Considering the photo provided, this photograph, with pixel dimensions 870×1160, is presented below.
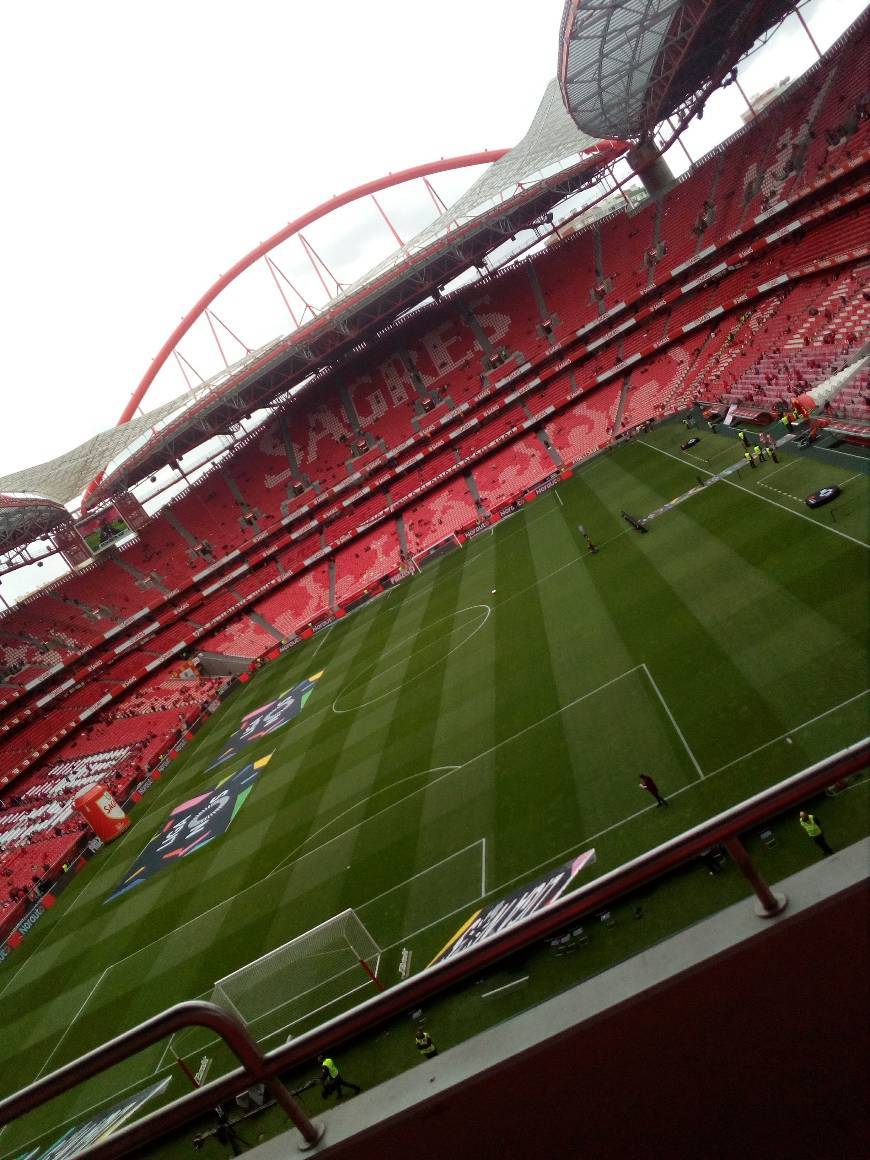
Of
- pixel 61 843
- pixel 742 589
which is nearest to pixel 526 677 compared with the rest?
pixel 742 589

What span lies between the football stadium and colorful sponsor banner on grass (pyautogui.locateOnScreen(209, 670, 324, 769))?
14.6 inches

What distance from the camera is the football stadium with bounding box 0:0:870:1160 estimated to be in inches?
96.0

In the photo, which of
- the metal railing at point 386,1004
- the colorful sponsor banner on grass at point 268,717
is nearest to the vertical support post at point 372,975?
the metal railing at point 386,1004

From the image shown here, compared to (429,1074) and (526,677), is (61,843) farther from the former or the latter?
(429,1074)

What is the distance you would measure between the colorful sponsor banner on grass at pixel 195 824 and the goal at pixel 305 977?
12.1m

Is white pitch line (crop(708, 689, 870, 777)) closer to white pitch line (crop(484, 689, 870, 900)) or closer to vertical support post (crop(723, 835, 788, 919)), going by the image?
white pitch line (crop(484, 689, 870, 900))

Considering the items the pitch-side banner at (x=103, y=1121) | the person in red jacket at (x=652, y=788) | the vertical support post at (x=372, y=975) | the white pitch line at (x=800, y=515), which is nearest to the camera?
the pitch-side banner at (x=103, y=1121)

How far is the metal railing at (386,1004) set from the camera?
2387 millimetres

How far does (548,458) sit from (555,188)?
18.1m

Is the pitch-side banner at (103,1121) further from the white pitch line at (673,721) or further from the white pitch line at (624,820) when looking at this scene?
the white pitch line at (673,721)

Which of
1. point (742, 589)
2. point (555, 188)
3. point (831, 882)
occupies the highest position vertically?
point (555, 188)

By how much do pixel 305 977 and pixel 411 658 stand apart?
16369 mm

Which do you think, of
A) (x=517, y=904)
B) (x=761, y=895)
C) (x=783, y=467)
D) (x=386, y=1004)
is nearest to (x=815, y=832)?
(x=517, y=904)

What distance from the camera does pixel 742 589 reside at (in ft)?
60.0
